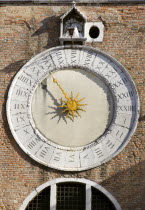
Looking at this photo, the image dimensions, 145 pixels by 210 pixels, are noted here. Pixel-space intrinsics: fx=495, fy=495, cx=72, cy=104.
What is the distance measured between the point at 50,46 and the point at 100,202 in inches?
168

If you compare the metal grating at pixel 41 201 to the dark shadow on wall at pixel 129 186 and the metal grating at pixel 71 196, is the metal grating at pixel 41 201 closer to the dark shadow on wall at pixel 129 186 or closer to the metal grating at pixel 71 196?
the metal grating at pixel 71 196

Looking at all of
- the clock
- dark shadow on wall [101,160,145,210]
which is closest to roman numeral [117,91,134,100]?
the clock

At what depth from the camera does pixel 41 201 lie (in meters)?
12.1

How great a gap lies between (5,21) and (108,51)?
115 inches

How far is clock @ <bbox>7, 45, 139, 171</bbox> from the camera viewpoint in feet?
40.0

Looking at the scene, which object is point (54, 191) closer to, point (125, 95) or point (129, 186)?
point (129, 186)

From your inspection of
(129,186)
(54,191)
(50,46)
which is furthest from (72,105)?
(129,186)

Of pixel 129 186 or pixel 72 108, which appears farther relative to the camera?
pixel 72 108

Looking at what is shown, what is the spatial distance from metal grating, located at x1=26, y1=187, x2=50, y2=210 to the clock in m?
0.70

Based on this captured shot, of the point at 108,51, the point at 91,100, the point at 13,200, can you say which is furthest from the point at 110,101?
the point at 13,200

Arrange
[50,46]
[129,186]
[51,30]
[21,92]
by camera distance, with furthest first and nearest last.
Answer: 1. [51,30]
2. [50,46]
3. [21,92]
4. [129,186]

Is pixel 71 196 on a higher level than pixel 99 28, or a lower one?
lower

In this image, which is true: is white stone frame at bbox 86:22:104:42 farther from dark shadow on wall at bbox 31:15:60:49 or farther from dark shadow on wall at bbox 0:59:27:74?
dark shadow on wall at bbox 0:59:27:74

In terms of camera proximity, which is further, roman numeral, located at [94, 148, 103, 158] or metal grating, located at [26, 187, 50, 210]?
roman numeral, located at [94, 148, 103, 158]
